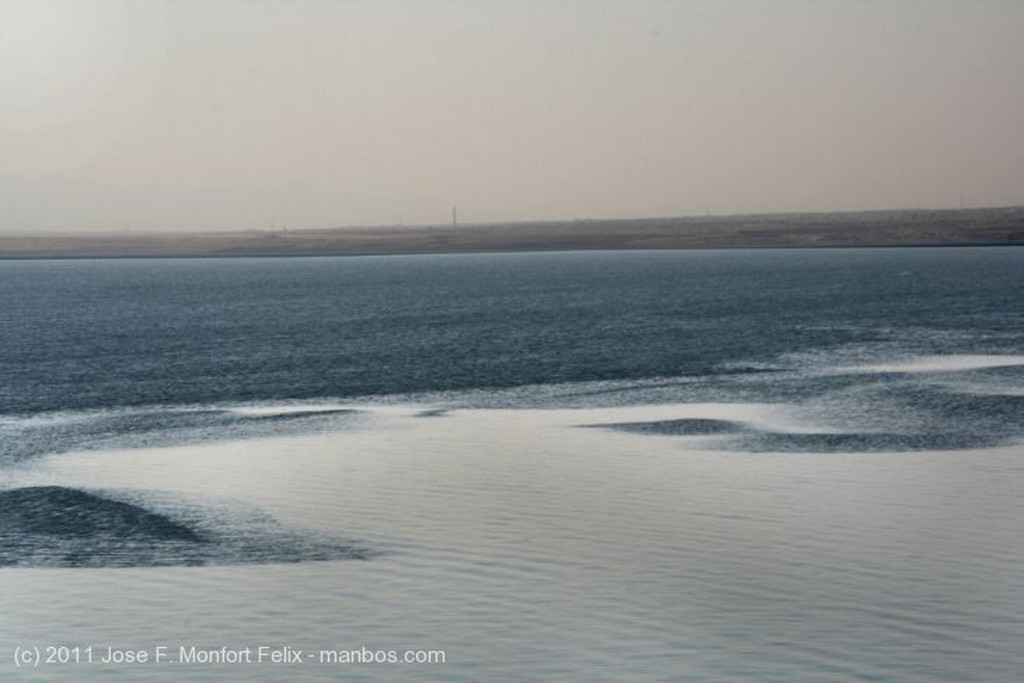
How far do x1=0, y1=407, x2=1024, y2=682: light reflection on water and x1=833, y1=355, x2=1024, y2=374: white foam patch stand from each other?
2861 cm

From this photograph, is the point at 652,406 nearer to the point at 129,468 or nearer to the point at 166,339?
the point at 129,468

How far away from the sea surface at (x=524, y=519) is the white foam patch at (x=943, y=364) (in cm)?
50

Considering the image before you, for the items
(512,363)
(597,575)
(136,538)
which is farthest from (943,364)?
(136,538)

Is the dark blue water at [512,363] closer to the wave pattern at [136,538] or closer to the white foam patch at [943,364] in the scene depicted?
the white foam patch at [943,364]

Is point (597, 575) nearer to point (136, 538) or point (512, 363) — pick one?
point (136, 538)

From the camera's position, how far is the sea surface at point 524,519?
83.8ft

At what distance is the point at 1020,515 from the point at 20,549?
80.9 feet

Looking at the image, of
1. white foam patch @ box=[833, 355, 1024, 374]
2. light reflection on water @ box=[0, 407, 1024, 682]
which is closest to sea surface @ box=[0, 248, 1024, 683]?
light reflection on water @ box=[0, 407, 1024, 682]

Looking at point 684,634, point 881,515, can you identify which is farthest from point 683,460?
point 684,634

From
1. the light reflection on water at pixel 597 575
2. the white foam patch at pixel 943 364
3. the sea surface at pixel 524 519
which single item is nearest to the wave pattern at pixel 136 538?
the sea surface at pixel 524 519

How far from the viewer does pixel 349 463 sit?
45469 mm


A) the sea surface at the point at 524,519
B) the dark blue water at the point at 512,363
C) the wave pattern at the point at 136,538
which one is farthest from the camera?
the dark blue water at the point at 512,363

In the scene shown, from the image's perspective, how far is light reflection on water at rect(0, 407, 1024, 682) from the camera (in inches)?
976

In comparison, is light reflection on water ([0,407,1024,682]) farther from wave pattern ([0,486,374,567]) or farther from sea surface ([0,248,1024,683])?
wave pattern ([0,486,374,567])
